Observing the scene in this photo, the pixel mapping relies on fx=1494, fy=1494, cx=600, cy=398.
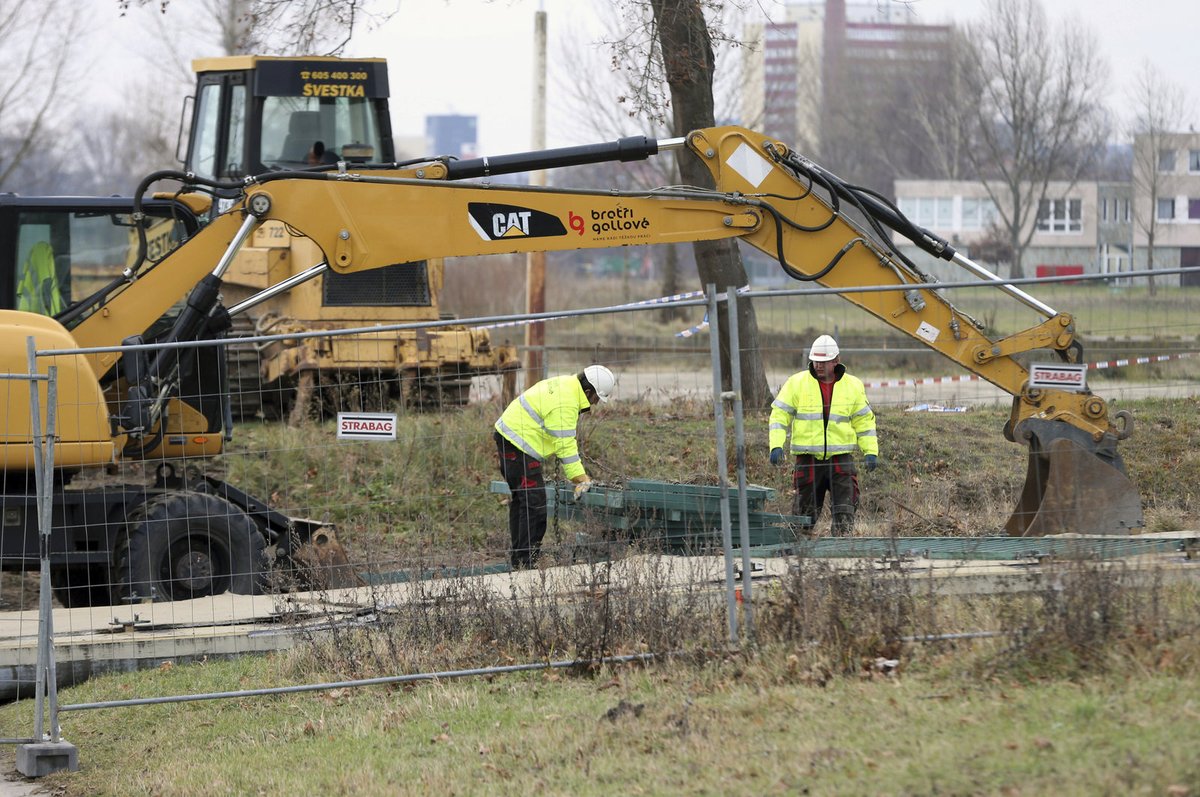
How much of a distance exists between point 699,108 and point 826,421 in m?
6.39

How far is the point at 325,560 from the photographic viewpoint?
35.8 ft

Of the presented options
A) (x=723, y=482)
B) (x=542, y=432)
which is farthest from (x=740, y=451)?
(x=542, y=432)

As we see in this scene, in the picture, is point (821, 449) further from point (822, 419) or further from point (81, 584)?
point (81, 584)

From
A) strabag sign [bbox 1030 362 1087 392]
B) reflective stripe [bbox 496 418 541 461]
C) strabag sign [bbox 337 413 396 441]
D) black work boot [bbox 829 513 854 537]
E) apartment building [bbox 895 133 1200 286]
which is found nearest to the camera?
strabag sign [bbox 1030 362 1087 392]

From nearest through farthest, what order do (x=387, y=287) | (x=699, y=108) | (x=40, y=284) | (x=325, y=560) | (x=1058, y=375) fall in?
(x=1058, y=375) < (x=325, y=560) < (x=40, y=284) < (x=699, y=108) < (x=387, y=287)

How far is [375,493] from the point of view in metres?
14.1

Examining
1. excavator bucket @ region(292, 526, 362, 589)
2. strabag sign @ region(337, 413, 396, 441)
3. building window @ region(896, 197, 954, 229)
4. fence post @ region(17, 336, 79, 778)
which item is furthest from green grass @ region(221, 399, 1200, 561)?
building window @ region(896, 197, 954, 229)

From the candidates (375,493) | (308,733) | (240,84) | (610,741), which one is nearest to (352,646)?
(308,733)

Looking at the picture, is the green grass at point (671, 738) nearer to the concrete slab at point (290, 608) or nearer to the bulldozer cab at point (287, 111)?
the concrete slab at point (290, 608)

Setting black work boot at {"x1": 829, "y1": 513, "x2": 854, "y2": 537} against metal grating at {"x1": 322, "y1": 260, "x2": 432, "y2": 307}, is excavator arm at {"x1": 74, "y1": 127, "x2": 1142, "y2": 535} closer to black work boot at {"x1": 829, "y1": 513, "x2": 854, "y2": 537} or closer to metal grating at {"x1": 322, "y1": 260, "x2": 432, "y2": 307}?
black work boot at {"x1": 829, "y1": 513, "x2": 854, "y2": 537}

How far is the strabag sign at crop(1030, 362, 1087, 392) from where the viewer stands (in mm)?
7633

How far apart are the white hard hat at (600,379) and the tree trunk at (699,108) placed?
4347 mm

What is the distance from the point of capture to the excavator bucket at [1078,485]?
969 cm

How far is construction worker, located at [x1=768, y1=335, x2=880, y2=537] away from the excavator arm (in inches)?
28.1
